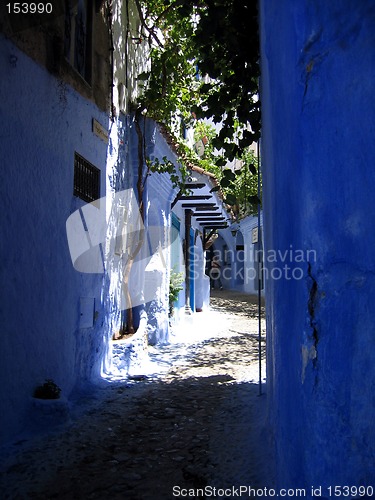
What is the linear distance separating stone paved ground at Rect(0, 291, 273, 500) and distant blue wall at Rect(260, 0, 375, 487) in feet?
4.23

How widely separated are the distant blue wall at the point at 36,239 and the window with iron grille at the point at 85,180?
13cm

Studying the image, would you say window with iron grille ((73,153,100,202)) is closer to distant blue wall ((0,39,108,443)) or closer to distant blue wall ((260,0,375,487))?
distant blue wall ((0,39,108,443))

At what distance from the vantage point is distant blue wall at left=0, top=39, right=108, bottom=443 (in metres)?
3.47

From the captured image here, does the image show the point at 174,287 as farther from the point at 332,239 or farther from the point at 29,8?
the point at 332,239

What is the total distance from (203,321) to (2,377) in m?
8.72

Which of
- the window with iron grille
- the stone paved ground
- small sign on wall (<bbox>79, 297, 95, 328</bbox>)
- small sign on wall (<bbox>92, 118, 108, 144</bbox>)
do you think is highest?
small sign on wall (<bbox>92, 118, 108, 144</bbox>)

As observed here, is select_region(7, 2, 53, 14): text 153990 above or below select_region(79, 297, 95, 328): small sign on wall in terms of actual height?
above

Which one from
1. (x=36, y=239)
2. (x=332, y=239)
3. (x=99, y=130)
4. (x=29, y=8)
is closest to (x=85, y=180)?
(x=99, y=130)

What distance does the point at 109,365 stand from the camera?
564 centimetres

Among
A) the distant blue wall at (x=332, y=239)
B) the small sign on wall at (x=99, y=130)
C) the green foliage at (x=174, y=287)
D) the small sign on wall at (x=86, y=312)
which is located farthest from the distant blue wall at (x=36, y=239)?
the green foliage at (x=174, y=287)

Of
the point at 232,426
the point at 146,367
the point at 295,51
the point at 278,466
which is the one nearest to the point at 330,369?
the point at 278,466

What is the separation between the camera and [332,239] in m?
1.58

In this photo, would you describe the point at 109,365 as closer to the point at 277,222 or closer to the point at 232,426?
the point at 232,426

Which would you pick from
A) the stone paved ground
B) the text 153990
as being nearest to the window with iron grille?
the text 153990
